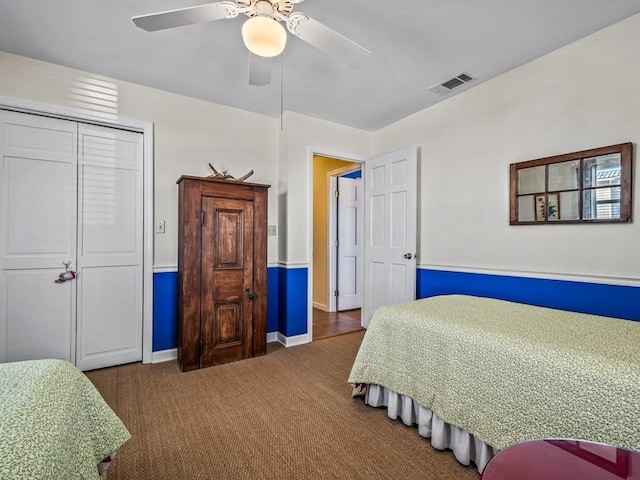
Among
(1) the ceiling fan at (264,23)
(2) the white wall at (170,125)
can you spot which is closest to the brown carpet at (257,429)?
(2) the white wall at (170,125)

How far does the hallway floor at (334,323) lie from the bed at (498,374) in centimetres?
171

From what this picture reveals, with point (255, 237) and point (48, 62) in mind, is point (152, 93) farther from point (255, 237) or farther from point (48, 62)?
point (255, 237)

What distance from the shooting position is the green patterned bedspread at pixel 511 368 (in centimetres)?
116

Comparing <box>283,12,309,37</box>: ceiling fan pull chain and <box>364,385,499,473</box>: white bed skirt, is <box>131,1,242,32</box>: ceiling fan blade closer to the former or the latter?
<box>283,12,309,37</box>: ceiling fan pull chain

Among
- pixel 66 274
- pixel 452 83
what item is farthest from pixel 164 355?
pixel 452 83

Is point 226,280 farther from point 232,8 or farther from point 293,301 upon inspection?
point 232,8

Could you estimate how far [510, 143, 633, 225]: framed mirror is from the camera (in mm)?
2047

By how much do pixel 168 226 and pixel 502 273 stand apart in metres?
3.13

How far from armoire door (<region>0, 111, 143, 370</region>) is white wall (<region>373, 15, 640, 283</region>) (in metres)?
3.01

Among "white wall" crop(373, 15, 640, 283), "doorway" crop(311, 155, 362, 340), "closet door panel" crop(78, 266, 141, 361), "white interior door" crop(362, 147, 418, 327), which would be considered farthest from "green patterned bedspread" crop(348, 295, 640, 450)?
"doorway" crop(311, 155, 362, 340)

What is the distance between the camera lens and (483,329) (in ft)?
5.43

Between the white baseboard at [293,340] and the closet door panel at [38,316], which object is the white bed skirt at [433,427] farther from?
the closet door panel at [38,316]

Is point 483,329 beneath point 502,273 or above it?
beneath

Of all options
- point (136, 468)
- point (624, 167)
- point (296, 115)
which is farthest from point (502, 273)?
point (136, 468)
